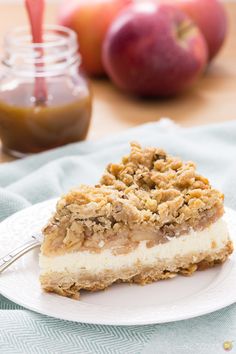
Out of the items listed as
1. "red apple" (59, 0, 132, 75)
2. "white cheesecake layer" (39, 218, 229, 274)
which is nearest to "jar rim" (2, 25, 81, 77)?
"red apple" (59, 0, 132, 75)

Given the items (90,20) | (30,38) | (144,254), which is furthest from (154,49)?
(144,254)

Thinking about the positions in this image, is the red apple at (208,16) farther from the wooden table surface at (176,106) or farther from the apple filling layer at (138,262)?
the apple filling layer at (138,262)

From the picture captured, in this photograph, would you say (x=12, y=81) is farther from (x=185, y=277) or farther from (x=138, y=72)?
(x=185, y=277)

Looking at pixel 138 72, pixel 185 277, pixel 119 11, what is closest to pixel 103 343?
pixel 185 277

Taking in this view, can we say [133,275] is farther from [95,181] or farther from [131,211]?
[95,181]

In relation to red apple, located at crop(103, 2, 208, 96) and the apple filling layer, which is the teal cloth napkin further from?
red apple, located at crop(103, 2, 208, 96)
